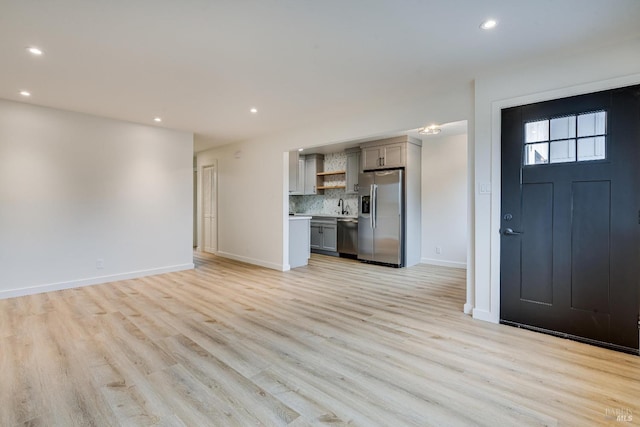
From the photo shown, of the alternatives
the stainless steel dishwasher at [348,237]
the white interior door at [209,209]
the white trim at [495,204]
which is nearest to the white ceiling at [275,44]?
the white trim at [495,204]

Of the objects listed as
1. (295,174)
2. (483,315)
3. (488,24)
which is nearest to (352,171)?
(295,174)

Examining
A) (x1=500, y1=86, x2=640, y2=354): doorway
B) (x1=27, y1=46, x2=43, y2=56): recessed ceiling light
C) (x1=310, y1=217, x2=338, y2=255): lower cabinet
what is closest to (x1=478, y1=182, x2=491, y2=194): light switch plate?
(x1=500, y1=86, x2=640, y2=354): doorway

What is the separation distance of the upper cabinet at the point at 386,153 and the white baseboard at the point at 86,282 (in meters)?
4.04

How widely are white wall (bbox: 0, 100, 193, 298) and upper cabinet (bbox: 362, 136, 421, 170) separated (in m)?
3.47

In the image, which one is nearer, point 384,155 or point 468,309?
point 468,309

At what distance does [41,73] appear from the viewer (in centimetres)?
325

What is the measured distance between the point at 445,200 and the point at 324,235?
2.83 meters

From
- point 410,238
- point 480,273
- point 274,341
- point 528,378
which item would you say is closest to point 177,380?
point 274,341

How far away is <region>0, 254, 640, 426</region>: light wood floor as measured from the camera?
1.83m

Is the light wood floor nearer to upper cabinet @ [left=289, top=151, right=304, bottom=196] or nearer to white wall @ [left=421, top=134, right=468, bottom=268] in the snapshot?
white wall @ [left=421, top=134, right=468, bottom=268]

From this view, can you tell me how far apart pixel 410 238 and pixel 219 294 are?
376 cm

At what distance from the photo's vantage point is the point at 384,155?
6.28m

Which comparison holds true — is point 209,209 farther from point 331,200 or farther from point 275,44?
point 275,44

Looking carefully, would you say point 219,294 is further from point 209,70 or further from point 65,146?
Result: point 65,146
